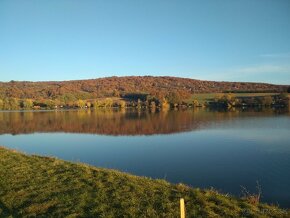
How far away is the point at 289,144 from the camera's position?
29781mm

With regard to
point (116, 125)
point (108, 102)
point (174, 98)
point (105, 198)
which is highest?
point (105, 198)

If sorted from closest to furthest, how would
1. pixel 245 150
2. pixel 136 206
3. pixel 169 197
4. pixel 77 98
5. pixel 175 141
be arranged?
1. pixel 136 206
2. pixel 169 197
3. pixel 245 150
4. pixel 175 141
5. pixel 77 98

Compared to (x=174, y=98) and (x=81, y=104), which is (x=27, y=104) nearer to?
(x=81, y=104)

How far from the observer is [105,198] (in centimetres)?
932

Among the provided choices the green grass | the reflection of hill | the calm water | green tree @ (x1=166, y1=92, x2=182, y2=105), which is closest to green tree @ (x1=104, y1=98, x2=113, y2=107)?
green tree @ (x1=166, y1=92, x2=182, y2=105)

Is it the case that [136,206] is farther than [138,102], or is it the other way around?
[138,102]

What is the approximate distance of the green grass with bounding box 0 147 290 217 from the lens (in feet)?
27.1

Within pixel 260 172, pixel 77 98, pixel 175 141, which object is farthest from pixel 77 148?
pixel 77 98

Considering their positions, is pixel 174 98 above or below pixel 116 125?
above

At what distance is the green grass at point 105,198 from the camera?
8.25 meters

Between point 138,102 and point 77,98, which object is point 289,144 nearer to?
point 138,102

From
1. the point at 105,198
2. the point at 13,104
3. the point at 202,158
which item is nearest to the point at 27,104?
the point at 13,104

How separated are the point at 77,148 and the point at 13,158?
15348mm

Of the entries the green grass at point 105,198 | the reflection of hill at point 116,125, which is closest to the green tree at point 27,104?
the reflection of hill at point 116,125
